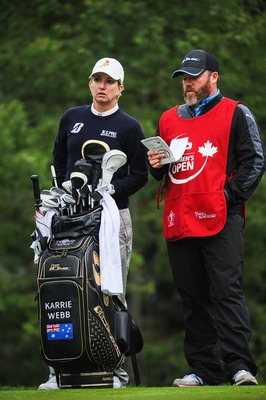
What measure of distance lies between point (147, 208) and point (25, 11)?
531cm

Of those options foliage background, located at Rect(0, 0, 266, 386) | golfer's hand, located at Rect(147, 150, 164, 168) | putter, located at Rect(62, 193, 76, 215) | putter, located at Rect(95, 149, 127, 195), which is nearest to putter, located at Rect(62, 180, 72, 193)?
putter, located at Rect(62, 193, 76, 215)

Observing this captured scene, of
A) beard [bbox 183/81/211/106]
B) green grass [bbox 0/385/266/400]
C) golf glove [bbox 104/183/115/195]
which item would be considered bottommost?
green grass [bbox 0/385/266/400]

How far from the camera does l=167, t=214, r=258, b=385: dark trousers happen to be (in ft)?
26.0

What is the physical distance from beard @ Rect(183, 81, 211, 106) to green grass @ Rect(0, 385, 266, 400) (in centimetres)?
198

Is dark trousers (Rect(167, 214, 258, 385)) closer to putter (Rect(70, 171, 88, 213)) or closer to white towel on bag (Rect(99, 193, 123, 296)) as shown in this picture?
white towel on bag (Rect(99, 193, 123, 296))

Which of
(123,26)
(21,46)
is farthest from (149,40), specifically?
(21,46)

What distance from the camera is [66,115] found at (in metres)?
8.71

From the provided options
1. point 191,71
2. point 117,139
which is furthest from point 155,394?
point 191,71

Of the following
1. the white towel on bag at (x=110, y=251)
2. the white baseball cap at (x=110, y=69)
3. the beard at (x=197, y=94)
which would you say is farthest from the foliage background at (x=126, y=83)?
the white towel on bag at (x=110, y=251)

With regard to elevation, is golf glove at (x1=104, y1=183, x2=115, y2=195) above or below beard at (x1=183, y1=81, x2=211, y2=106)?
below

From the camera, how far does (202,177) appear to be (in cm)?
802

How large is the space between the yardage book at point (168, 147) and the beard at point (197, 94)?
0.89 ft

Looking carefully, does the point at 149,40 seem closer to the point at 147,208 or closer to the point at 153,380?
the point at 147,208

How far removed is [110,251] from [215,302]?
0.80 m
